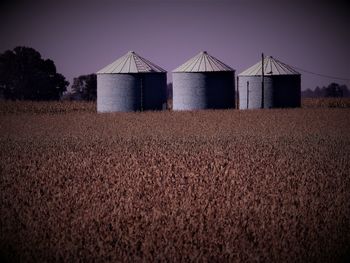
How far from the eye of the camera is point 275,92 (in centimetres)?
4053

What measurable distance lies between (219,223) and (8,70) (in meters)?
71.1

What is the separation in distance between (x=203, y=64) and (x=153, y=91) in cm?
482

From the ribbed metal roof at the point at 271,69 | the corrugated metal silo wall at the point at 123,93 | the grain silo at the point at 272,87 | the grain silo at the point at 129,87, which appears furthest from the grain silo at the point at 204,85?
the corrugated metal silo wall at the point at 123,93

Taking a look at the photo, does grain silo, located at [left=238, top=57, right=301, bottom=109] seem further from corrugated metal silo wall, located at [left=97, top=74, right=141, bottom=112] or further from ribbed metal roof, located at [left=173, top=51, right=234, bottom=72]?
corrugated metal silo wall, located at [left=97, top=74, right=141, bottom=112]

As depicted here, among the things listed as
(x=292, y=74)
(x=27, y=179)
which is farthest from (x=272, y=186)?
(x=292, y=74)

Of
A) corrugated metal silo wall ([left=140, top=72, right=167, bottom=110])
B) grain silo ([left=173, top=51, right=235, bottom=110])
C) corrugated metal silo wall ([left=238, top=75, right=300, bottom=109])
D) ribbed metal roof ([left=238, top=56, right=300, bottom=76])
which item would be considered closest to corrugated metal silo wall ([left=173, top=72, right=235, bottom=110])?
grain silo ([left=173, top=51, right=235, bottom=110])

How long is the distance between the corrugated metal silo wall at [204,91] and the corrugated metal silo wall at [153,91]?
138 centimetres

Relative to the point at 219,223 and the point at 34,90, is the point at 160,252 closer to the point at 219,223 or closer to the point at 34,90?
the point at 219,223

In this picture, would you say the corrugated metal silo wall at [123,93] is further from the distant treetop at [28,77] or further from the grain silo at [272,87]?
the distant treetop at [28,77]

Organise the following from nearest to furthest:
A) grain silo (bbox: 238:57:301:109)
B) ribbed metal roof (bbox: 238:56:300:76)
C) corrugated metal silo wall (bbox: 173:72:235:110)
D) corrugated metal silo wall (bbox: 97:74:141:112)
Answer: corrugated metal silo wall (bbox: 97:74:141:112) → corrugated metal silo wall (bbox: 173:72:235:110) → grain silo (bbox: 238:57:301:109) → ribbed metal roof (bbox: 238:56:300:76)

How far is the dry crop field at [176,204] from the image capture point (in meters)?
5.48

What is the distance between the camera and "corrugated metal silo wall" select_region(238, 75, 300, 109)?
40562mm

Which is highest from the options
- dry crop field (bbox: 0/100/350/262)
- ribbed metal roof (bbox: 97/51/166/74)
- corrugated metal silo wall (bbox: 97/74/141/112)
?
ribbed metal roof (bbox: 97/51/166/74)

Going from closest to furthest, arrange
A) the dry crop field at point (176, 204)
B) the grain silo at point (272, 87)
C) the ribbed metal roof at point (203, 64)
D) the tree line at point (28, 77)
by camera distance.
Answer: the dry crop field at point (176, 204)
the ribbed metal roof at point (203, 64)
the grain silo at point (272, 87)
the tree line at point (28, 77)
